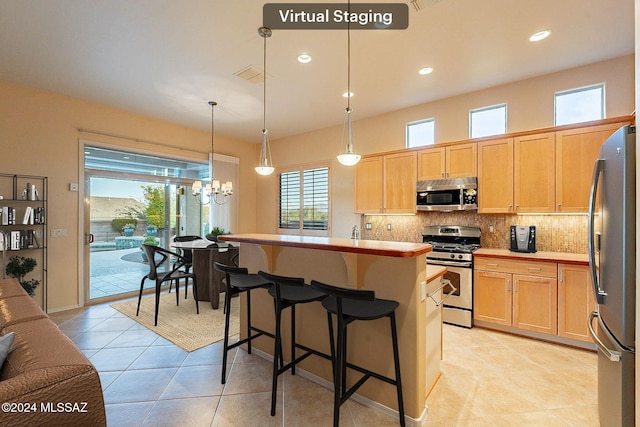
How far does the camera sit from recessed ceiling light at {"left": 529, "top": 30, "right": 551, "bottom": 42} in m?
2.84

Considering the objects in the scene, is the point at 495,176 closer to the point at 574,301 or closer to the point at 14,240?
the point at 574,301

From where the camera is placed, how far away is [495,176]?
12.6ft

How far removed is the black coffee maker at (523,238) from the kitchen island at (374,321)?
2.40m

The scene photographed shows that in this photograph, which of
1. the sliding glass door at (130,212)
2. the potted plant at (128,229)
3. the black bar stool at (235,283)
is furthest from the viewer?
the potted plant at (128,229)

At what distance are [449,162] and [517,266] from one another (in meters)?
1.62

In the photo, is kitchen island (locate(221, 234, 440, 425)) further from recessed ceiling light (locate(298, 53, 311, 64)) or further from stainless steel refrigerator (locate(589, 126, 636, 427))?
recessed ceiling light (locate(298, 53, 311, 64))

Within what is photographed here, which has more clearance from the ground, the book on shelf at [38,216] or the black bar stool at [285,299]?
the book on shelf at [38,216]

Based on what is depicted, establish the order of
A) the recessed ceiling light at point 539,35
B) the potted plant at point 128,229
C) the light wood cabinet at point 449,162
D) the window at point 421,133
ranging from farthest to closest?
the potted plant at point 128,229 < the window at point 421,133 < the light wood cabinet at point 449,162 < the recessed ceiling light at point 539,35

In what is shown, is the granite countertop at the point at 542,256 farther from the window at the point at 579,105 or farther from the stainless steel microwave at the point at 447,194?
the window at the point at 579,105

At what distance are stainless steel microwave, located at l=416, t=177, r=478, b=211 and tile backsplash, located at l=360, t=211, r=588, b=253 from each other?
37cm

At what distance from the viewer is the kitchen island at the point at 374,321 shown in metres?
1.97

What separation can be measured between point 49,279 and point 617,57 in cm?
789

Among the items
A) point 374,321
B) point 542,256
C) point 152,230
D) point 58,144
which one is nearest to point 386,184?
point 542,256

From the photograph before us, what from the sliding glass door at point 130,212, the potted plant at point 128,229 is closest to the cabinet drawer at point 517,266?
the sliding glass door at point 130,212
